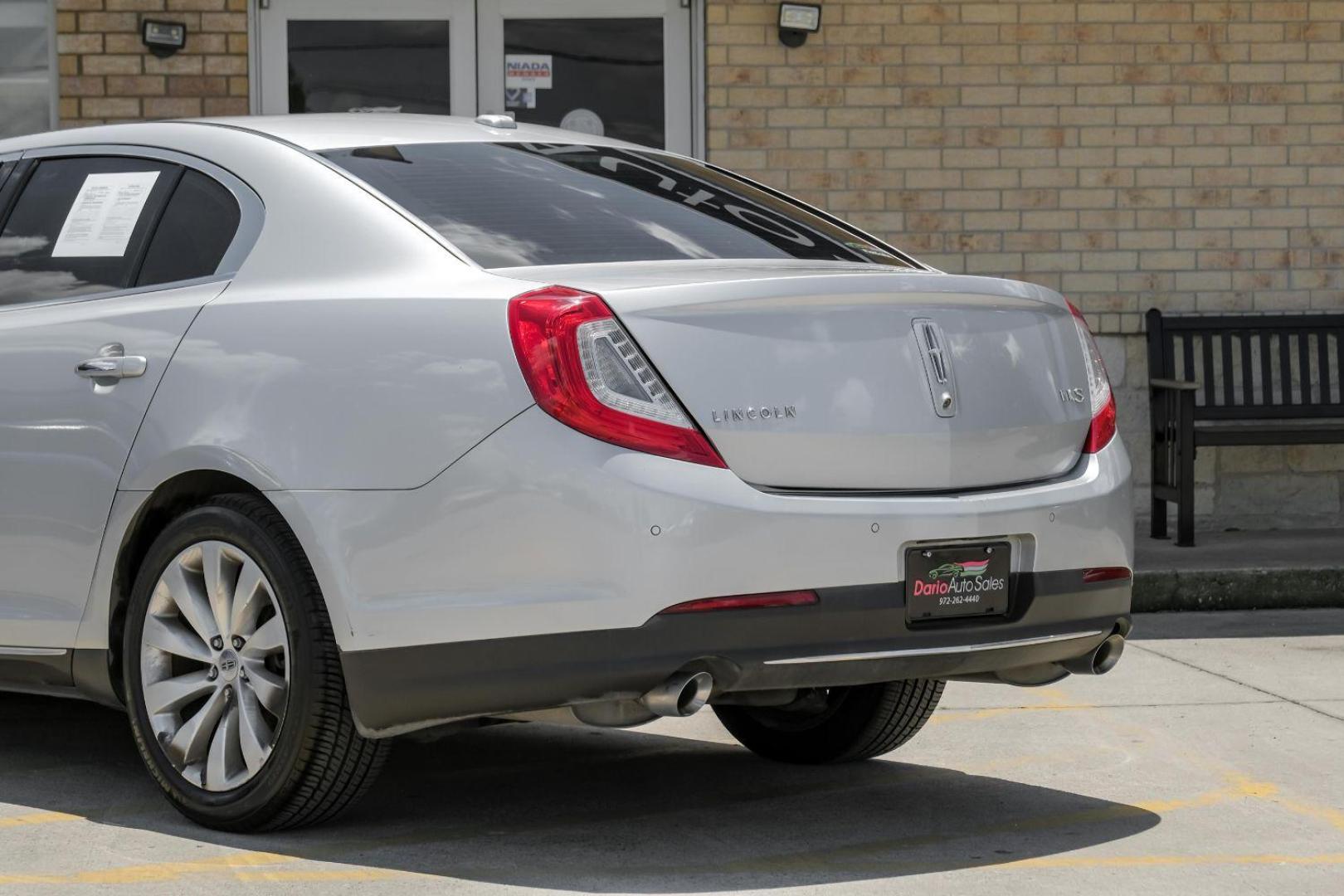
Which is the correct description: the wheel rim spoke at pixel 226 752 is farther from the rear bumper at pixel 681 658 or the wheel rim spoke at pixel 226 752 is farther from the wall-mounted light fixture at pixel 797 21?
the wall-mounted light fixture at pixel 797 21

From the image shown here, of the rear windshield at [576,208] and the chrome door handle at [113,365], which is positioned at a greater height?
the rear windshield at [576,208]

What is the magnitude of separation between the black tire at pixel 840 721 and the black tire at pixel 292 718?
51.6 inches

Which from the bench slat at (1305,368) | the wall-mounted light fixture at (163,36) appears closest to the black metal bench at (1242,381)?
the bench slat at (1305,368)

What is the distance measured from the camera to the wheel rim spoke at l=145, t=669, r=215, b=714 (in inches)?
188

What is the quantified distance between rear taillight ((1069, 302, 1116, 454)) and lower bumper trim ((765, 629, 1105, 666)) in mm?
425

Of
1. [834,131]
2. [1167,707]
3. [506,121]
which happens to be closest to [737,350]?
[506,121]

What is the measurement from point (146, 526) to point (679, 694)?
1.44 metres

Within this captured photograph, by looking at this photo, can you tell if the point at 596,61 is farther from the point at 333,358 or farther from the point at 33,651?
the point at 333,358

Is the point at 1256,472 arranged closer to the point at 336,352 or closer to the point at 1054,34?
the point at 1054,34

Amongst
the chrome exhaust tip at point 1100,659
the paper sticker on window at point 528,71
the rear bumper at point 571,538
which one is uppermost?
the paper sticker on window at point 528,71

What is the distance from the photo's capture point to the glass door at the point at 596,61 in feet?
37.2

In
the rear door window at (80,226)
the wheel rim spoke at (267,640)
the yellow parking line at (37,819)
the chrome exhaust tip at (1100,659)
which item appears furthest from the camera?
the rear door window at (80,226)

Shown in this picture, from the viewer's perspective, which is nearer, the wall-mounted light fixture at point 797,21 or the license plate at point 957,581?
the license plate at point 957,581

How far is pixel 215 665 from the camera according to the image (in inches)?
187
